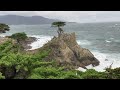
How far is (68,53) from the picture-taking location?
18938 mm

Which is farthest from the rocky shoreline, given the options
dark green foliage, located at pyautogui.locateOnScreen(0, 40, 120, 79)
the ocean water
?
dark green foliage, located at pyautogui.locateOnScreen(0, 40, 120, 79)

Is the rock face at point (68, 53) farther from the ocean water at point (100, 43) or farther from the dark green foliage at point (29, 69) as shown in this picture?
the dark green foliage at point (29, 69)

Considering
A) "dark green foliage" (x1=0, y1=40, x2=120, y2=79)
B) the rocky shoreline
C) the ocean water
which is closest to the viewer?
"dark green foliage" (x1=0, y1=40, x2=120, y2=79)

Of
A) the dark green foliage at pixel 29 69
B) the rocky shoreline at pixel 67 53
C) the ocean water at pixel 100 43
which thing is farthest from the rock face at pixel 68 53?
the dark green foliage at pixel 29 69

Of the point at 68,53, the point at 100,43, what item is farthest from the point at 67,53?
the point at 100,43

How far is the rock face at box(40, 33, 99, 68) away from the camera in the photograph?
18406mm

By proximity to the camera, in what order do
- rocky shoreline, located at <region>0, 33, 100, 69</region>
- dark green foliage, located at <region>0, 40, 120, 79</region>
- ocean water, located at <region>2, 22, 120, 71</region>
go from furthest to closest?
ocean water, located at <region>2, 22, 120, 71</region>, rocky shoreline, located at <region>0, 33, 100, 69</region>, dark green foliage, located at <region>0, 40, 120, 79</region>

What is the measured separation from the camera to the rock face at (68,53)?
18406mm

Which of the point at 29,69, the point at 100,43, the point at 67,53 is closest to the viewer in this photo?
the point at 29,69

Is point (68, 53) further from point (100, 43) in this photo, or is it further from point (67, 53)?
point (100, 43)

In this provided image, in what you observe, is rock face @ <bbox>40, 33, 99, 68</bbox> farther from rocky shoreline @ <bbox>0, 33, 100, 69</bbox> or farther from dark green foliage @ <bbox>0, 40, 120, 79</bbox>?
dark green foliage @ <bbox>0, 40, 120, 79</bbox>
